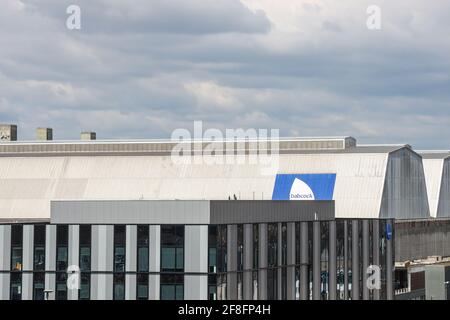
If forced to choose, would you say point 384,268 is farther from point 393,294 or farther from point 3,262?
point 3,262

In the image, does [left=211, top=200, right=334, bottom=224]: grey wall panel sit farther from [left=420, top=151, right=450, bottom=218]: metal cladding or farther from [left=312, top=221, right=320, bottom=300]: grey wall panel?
[left=420, top=151, right=450, bottom=218]: metal cladding

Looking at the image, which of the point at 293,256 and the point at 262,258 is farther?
the point at 293,256

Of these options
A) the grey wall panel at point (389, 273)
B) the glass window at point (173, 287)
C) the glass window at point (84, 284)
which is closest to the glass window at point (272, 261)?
the glass window at point (173, 287)

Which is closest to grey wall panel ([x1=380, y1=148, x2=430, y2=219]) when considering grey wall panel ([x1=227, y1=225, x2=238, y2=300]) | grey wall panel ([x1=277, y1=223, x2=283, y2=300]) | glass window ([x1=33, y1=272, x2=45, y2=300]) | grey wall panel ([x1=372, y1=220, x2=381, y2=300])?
grey wall panel ([x1=372, y1=220, x2=381, y2=300])

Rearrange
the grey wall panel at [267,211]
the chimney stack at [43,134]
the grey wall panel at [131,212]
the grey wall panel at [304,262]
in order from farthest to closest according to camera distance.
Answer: the chimney stack at [43,134] < the grey wall panel at [304,262] < the grey wall panel at [267,211] < the grey wall panel at [131,212]

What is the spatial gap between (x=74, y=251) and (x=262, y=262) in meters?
14.7

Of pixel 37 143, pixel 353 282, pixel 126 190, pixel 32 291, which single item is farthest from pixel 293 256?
pixel 37 143

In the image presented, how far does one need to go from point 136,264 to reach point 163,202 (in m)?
4.51

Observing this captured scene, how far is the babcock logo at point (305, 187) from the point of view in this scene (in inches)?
5123

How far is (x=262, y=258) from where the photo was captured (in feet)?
240

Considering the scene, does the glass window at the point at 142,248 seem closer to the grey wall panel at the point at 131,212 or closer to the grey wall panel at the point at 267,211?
the grey wall panel at the point at 131,212

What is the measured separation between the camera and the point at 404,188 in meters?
134

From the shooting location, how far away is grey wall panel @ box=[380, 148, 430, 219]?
13012cm

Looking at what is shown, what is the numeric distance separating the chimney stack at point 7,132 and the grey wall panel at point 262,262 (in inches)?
3804
